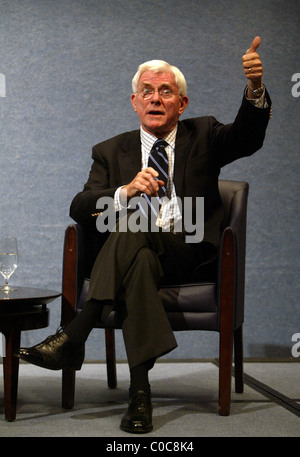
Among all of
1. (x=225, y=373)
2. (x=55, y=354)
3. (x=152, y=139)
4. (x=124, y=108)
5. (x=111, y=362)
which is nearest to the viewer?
(x=55, y=354)

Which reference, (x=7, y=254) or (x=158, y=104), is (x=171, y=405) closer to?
(x=7, y=254)

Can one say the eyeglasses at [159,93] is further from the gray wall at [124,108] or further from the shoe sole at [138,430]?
the shoe sole at [138,430]

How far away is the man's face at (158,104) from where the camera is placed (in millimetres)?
2428

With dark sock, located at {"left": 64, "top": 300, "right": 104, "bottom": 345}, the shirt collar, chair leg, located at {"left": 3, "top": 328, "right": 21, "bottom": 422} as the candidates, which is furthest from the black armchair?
the shirt collar

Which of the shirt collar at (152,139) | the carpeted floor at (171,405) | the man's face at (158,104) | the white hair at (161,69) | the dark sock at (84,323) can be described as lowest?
the carpeted floor at (171,405)

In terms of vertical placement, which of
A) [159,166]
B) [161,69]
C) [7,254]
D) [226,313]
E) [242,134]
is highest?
[161,69]

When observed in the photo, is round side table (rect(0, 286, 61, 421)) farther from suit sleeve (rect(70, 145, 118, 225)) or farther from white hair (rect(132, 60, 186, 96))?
white hair (rect(132, 60, 186, 96))

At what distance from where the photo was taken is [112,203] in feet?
7.34

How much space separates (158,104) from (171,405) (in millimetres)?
1146

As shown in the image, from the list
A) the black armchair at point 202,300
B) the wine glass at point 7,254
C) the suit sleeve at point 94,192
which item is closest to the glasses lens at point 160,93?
the suit sleeve at point 94,192

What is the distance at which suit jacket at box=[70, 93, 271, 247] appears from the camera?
229 centimetres

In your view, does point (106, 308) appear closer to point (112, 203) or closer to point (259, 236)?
point (112, 203)

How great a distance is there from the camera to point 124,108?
11.0ft

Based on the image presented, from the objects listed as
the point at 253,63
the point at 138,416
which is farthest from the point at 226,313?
the point at 253,63
